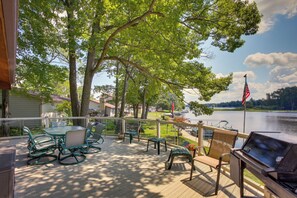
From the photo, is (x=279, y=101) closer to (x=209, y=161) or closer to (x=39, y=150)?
(x=209, y=161)

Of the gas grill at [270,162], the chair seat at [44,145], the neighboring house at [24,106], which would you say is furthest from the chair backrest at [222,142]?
the neighboring house at [24,106]

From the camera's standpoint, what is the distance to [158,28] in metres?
6.64

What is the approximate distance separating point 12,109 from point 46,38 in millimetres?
11365

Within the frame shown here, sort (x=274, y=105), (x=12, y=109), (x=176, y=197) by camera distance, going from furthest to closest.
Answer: (x=274, y=105) < (x=12, y=109) < (x=176, y=197)

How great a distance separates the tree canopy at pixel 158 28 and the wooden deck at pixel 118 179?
13.4ft

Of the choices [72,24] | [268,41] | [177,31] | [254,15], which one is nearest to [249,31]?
[254,15]

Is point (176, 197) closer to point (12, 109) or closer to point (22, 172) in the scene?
point (22, 172)

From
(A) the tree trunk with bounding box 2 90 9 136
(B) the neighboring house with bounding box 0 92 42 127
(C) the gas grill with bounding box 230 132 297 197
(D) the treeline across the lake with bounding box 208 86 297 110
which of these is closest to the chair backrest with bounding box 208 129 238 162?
(C) the gas grill with bounding box 230 132 297 197

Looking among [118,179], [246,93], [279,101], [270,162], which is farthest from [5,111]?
[279,101]

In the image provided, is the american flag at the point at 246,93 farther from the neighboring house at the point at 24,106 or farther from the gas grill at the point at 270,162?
the neighboring house at the point at 24,106

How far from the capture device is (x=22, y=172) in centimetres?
422

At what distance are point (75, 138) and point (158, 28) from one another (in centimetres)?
464

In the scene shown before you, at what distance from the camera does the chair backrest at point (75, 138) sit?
482 cm

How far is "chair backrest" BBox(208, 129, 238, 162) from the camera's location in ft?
11.8
